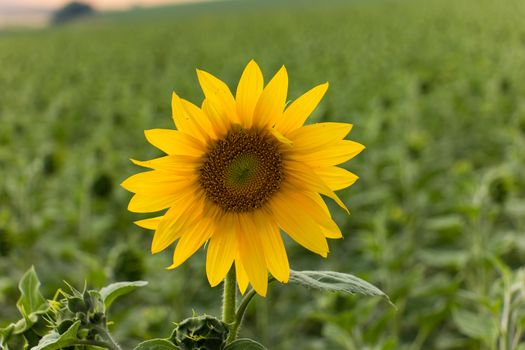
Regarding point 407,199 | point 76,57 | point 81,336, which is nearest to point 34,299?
point 81,336

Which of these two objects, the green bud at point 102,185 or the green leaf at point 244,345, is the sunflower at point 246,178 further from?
the green bud at point 102,185

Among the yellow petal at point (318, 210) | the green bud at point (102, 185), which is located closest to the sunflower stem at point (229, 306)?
the yellow petal at point (318, 210)

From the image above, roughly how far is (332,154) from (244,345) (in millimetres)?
357

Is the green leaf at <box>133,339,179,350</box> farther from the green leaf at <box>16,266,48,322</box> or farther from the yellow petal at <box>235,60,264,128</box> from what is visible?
the yellow petal at <box>235,60,264,128</box>

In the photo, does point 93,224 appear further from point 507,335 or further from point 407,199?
point 507,335

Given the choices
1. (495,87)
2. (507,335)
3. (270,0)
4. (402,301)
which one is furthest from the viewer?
(270,0)

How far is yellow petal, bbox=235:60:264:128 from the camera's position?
1086 mm

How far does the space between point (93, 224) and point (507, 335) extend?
294 cm

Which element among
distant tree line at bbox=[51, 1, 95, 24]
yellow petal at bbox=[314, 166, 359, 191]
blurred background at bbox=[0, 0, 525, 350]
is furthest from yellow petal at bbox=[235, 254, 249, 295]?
distant tree line at bbox=[51, 1, 95, 24]

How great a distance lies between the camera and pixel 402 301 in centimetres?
334

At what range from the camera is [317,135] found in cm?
109

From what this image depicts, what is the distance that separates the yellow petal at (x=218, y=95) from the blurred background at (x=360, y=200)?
1.10 meters

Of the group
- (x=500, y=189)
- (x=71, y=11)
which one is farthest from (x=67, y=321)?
(x=71, y=11)

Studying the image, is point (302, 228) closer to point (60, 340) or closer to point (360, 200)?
point (60, 340)
